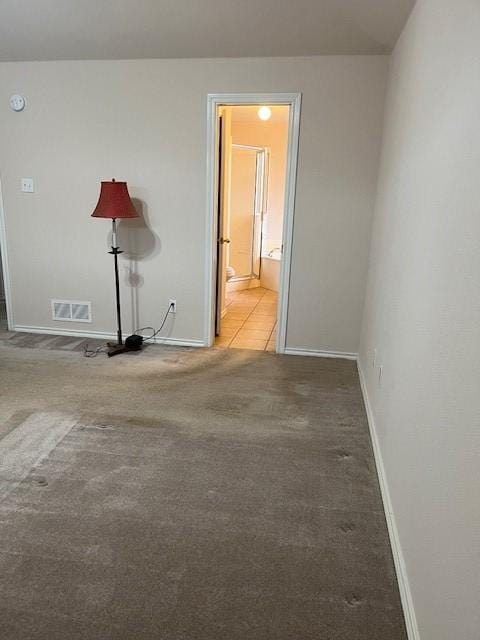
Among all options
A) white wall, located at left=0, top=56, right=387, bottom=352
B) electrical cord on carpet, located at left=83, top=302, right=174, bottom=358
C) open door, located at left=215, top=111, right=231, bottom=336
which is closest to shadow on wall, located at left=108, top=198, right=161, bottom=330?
white wall, located at left=0, top=56, right=387, bottom=352

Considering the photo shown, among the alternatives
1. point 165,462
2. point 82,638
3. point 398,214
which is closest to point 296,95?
point 398,214

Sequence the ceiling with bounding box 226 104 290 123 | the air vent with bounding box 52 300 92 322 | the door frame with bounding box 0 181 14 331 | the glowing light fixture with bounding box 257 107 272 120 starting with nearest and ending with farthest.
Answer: the door frame with bounding box 0 181 14 331 → the air vent with bounding box 52 300 92 322 → the glowing light fixture with bounding box 257 107 272 120 → the ceiling with bounding box 226 104 290 123

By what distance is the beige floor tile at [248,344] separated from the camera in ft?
13.6

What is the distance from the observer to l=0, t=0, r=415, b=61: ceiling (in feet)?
8.48

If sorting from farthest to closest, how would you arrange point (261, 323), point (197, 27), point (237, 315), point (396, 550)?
1. point (237, 315)
2. point (261, 323)
3. point (197, 27)
4. point (396, 550)

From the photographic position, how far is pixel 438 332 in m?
1.46

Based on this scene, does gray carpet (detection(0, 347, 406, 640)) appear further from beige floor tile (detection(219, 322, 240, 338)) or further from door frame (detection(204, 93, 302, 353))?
beige floor tile (detection(219, 322, 240, 338))

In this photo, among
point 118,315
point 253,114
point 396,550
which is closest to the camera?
point 396,550

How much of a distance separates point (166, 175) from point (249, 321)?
1.81 m

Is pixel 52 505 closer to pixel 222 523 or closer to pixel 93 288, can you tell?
pixel 222 523

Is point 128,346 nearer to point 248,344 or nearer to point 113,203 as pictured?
point 248,344

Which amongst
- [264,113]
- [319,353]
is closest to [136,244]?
[319,353]

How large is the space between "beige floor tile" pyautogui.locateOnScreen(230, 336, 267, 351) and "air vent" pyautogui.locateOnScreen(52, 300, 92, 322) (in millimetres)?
1345

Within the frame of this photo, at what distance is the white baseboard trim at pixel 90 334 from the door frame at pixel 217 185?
0.17 meters
